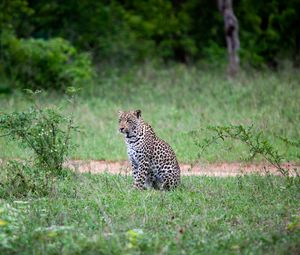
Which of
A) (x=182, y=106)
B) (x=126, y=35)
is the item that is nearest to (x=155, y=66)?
(x=126, y=35)

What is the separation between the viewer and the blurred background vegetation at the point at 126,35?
22.9m

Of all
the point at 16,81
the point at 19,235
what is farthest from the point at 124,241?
the point at 16,81

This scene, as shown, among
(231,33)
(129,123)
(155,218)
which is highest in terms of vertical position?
(231,33)

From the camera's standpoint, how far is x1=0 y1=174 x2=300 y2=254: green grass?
8375 mm

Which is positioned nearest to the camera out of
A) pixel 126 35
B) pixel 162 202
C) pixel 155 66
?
pixel 162 202

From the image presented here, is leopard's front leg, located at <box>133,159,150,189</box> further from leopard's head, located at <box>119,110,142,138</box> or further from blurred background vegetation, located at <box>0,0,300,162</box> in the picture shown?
blurred background vegetation, located at <box>0,0,300,162</box>

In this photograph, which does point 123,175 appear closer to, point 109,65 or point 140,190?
point 140,190

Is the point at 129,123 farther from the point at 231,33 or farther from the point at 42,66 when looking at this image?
the point at 231,33

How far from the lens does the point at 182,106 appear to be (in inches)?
800

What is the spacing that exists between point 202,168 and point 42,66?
984 centimetres

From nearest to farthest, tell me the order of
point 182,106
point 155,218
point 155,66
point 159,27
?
point 155,218 → point 182,106 → point 155,66 → point 159,27

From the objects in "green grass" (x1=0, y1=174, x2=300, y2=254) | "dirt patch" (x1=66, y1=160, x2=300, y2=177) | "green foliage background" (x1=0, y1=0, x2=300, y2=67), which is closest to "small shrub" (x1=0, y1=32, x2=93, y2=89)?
"green foliage background" (x1=0, y1=0, x2=300, y2=67)

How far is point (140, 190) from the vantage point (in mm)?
11805

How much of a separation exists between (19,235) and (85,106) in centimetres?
1164
